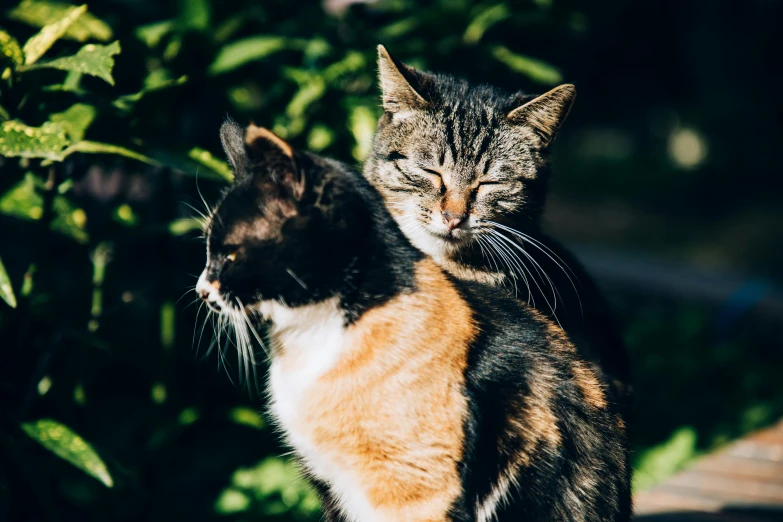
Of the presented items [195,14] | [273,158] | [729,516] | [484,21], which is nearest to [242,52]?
[195,14]

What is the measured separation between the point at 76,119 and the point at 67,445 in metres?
0.98

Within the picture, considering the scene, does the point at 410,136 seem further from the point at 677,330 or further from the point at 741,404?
the point at 677,330

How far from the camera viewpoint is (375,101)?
10.8ft

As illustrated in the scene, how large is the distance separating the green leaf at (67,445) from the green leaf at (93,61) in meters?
1.04

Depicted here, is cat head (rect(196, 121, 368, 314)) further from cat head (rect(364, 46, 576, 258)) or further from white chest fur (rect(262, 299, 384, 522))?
cat head (rect(364, 46, 576, 258))

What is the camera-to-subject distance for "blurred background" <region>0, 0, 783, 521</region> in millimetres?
2475

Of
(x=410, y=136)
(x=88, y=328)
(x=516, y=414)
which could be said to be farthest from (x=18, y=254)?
(x=516, y=414)

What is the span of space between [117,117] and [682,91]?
10.4 meters

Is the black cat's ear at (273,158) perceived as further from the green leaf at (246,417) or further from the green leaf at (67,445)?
the green leaf at (246,417)

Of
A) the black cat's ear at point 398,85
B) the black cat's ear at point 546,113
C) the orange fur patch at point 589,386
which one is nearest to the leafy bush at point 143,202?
the black cat's ear at point 398,85

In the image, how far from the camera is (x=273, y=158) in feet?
5.79

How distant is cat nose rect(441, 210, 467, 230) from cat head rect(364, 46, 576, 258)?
0.05 metres

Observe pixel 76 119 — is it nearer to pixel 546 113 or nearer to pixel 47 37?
pixel 47 37

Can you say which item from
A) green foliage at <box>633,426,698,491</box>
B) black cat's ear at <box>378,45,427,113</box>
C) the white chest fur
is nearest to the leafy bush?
black cat's ear at <box>378,45,427,113</box>
